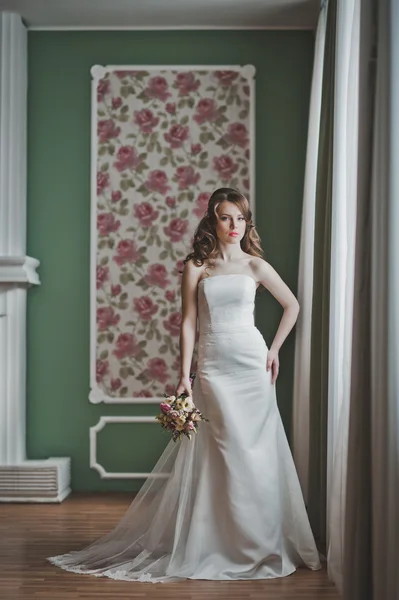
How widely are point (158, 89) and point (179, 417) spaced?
281 cm

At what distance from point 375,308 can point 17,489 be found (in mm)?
3263

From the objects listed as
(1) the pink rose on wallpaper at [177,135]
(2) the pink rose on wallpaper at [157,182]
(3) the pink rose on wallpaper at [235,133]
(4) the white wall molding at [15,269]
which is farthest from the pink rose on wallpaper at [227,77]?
(4) the white wall molding at [15,269]

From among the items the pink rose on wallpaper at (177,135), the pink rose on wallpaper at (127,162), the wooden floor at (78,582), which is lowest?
the wooden floor at (78,582)

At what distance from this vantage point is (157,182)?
539 centimetres

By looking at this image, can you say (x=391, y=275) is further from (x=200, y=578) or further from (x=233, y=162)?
(x=233, y=162)

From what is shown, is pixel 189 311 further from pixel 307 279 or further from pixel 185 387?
pixel 307 279

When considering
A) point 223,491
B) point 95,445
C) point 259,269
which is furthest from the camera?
point 95,445

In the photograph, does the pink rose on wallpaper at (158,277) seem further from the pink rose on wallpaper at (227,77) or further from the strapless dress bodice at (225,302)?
the strapless dress bodice at (225,302)

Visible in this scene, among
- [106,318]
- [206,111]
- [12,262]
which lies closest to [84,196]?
[12,262]

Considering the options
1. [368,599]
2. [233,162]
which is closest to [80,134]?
[233,162]

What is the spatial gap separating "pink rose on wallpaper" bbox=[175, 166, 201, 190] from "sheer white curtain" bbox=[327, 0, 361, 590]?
1695 mm

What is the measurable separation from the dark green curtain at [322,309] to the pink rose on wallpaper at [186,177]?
51.1 inches

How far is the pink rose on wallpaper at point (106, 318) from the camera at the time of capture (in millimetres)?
5359

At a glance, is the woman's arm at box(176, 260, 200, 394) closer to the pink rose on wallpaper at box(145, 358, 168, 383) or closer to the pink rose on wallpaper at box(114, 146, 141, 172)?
the pink rose on wallpaper at box(145, 358, 168, 383)
